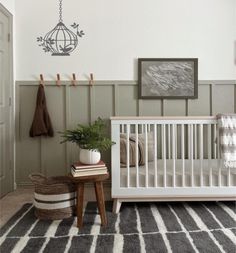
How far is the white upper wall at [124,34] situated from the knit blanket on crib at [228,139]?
1.11m

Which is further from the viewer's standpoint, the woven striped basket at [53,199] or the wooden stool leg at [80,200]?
the woven striped basket at [53,199]

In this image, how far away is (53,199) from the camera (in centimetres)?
221

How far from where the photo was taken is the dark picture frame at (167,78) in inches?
127

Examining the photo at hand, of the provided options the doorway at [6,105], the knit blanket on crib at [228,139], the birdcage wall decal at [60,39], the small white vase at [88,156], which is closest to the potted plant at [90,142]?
the small white vase at [88,156]

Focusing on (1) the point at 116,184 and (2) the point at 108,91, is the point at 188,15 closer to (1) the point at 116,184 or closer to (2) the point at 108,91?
(2) the point at 108,91

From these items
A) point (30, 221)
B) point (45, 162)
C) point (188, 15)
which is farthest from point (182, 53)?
point (30, 221)

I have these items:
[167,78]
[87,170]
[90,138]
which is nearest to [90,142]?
[90,138]

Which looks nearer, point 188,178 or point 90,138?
point 90,138

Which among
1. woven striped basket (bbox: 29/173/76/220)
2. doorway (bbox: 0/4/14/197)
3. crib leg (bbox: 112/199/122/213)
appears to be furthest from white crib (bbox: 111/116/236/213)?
doorway (bbox: 0/4/14/197)

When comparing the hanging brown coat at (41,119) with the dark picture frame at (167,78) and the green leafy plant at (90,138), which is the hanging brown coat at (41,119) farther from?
the dark picture frame at (167,78)

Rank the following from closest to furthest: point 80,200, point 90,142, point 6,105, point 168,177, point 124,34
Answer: point 80,200
point 90,142
point 168,177
point 6,105
point 124,34

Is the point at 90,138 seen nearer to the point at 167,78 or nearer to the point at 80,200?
the point at 80,200

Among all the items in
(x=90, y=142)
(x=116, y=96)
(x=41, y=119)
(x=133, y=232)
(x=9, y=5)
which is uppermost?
(x=9, y=5)

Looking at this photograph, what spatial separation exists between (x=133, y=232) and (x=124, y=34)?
86.9 inches
